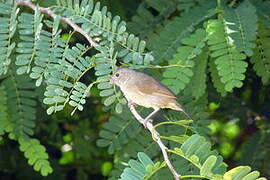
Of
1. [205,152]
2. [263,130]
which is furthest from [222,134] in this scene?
[205,152]

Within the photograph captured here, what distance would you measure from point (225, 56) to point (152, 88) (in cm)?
39

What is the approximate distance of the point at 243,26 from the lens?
315cm

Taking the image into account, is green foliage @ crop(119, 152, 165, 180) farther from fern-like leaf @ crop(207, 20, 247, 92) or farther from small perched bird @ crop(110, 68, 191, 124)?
fern-like leaf @ crop(207, 20, 247, 92)

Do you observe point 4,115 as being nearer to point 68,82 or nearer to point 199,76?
point 68,82

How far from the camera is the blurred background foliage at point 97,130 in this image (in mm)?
3971

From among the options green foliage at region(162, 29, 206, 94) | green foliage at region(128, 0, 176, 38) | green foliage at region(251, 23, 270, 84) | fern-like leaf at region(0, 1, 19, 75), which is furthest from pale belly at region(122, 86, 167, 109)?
green foliage at region(128, 0, 176, 38)

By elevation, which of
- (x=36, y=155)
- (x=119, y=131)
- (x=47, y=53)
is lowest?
(x=36, y=155)

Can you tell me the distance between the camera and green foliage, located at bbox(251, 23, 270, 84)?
338cm

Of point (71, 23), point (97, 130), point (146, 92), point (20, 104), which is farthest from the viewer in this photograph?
point (97, 130)

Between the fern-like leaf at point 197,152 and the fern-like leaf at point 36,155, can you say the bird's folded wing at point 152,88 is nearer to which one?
the fern-like leaf at point 197,152

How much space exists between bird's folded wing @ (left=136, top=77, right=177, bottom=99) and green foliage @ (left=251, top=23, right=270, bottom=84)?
0.69 meters

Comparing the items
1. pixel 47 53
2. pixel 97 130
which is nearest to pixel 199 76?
pixel 47 53

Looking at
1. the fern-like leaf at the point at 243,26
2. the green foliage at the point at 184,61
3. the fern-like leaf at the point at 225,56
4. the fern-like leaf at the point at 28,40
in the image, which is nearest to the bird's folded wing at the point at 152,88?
the green foliage at the point at 184,61

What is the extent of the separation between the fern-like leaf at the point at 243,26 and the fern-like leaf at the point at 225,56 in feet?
0.09
